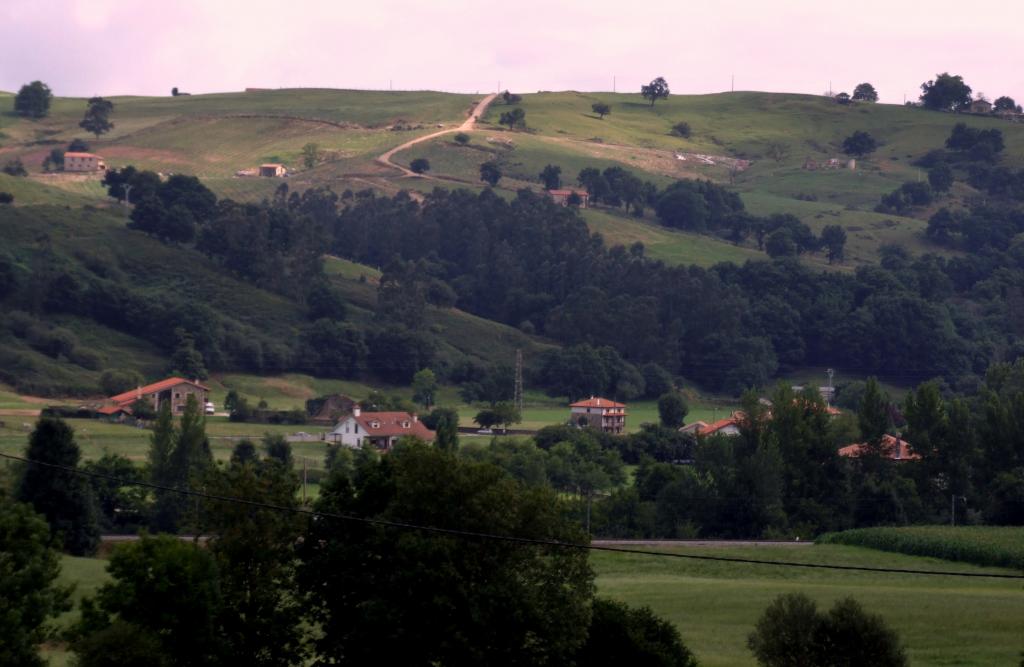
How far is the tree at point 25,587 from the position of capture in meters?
29.1

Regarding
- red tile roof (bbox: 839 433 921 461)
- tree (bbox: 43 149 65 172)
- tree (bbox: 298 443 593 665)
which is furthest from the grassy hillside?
tree (bbox: 298 443 593 665)

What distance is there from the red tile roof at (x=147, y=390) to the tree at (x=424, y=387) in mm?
16309

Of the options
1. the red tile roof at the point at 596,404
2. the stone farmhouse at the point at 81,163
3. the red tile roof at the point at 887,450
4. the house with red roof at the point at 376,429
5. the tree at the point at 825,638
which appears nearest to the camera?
the tree at the point at 825,638

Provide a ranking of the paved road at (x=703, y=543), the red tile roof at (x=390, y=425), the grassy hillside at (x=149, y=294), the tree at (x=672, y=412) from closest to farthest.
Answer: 1. the paved road at (x=703, y=543)
2. the red tile roof at (x=390, y=425)
3. the tree at (x=672, y=412)
4. the grassy hillside at (x=149, y=294)

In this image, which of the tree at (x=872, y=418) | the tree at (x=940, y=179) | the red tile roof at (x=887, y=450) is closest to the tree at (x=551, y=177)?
the tree at (x=940, y=179)

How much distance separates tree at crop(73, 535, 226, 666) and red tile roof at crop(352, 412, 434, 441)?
58566 millimetres

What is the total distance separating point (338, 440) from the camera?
87000mm

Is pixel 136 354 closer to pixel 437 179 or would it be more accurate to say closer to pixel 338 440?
pixel 338 440

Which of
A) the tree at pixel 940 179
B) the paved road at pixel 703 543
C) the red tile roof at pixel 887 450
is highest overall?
the tree at pixel 940 179

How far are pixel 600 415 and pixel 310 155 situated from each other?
97.7m

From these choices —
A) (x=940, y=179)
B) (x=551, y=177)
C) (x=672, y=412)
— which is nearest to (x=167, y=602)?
(x=672, y=412)

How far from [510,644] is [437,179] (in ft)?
485

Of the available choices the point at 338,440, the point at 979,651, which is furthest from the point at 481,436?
the point at 979,651

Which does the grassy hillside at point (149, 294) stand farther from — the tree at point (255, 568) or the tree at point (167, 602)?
the tree at point (167, 602)
